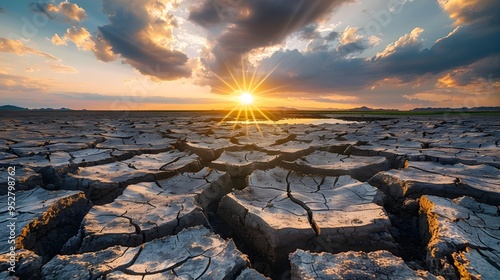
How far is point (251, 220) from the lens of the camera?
1.90 metres

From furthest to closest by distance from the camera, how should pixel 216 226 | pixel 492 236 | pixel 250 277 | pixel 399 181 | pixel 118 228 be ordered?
pixel 399 181
pixel 216 226
pixel 118 228
pixel 492 236
pixel 250 277

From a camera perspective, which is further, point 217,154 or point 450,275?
point 217,154

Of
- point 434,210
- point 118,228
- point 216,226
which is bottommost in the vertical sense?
point 216,226

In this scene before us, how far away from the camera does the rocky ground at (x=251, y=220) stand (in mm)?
1320

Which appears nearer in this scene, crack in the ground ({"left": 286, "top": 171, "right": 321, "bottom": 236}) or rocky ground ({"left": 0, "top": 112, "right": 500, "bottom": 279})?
rocky ground ({"left": 0, "top": 112, "right": 500, "bottom": 279})

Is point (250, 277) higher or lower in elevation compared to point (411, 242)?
higher

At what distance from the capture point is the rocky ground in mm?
1320

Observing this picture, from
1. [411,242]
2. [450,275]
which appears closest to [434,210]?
[411,242]

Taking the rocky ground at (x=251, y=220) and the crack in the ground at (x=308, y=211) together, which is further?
the crack in the ground at (x=308, y=211)

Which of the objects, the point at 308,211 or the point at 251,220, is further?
the point at 308,211

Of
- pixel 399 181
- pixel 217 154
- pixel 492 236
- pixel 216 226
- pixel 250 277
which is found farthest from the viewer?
pixel 217 154

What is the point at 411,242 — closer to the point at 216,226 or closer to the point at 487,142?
Result: the point at 216,226

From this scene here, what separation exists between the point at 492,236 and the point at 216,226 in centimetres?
193

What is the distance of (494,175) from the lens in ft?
8.61
